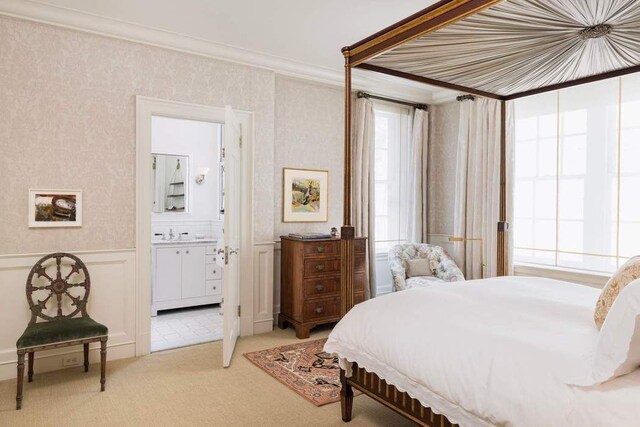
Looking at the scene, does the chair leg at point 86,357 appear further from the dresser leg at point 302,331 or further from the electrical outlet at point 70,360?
the dresser leg at point 302,331

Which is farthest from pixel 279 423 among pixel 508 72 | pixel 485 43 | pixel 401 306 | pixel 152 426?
pixel 508 72

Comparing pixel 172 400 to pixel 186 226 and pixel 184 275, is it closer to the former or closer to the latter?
pixel 184 275

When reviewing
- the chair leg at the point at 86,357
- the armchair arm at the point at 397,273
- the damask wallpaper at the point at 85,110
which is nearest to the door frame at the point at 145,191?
the damask wallpaper at the point at 85,110

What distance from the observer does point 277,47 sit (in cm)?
450

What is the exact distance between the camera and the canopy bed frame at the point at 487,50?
2404 mm

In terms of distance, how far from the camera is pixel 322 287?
4789mm

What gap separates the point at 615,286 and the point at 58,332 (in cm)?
355

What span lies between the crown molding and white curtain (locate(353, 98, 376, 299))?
0.39 m

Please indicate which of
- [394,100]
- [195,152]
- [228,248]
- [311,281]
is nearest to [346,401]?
[228,248]

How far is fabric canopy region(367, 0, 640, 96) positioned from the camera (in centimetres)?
243

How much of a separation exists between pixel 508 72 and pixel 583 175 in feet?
5.87

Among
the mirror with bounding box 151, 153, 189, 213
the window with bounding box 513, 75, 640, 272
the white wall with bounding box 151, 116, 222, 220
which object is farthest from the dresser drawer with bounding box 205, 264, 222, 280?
the window with bounding box 513, 75, 640, 272

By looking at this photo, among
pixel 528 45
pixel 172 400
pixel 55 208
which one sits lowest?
pixel 172 400

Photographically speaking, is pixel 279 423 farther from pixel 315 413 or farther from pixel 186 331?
pixel 186 331
